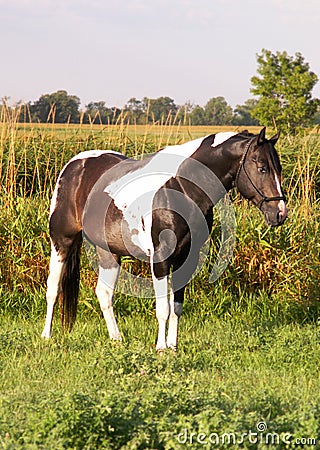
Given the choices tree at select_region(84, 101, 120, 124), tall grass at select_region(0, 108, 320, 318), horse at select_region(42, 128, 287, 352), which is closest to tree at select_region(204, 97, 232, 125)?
tree at select_region(84, 101, 120, 124)

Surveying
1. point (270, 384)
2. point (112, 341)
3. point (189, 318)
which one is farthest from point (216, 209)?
point (270, 384)

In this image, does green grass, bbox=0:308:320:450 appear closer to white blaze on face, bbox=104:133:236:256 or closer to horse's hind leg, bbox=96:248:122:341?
horse's hind leg, bbox=96:248:122:341

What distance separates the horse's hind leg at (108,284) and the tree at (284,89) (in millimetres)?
43015

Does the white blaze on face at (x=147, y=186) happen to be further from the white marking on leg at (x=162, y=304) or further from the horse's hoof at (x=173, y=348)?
the horse's hoof at (x=173, y=348)

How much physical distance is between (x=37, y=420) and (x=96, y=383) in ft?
4.20

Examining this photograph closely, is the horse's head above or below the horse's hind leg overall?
above

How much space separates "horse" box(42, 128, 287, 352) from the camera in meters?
5.63

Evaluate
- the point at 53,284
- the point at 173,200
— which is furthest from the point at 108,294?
the point at 173,200

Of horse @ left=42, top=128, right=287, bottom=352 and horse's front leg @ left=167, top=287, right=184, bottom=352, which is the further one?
horse's front leg @ left=167, top=287, right=184, bottom=352

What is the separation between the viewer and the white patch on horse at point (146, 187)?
588cm

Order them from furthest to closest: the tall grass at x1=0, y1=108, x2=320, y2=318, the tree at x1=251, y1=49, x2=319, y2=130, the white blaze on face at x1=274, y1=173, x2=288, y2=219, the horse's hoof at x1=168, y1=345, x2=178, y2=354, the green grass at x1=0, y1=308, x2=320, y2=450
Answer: the tree at x1=251, y1=49, x2=319, y2=130, the tall grass at x1=0, y1=108, x2=320, y2=318, the horse's hoof at x1=168, y1=345, x2=178, y2=354, the white blaze on face at x1=274, y1=173, x2=288, y2=219, the green grass at x1=0, y1=308, x2=320, y2=450

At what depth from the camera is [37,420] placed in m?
3.83

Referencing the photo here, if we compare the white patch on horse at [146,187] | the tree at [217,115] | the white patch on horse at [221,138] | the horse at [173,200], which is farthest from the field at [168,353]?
the tree at [217,115]

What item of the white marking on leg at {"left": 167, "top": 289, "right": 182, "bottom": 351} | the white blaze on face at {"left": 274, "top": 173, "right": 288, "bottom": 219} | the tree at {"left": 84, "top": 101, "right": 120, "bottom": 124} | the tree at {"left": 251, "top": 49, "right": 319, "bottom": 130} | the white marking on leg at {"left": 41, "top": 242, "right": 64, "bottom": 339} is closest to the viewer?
the white blaze on face at {"left": 274, "top": 173, "right": 288, "bottom": 219}
